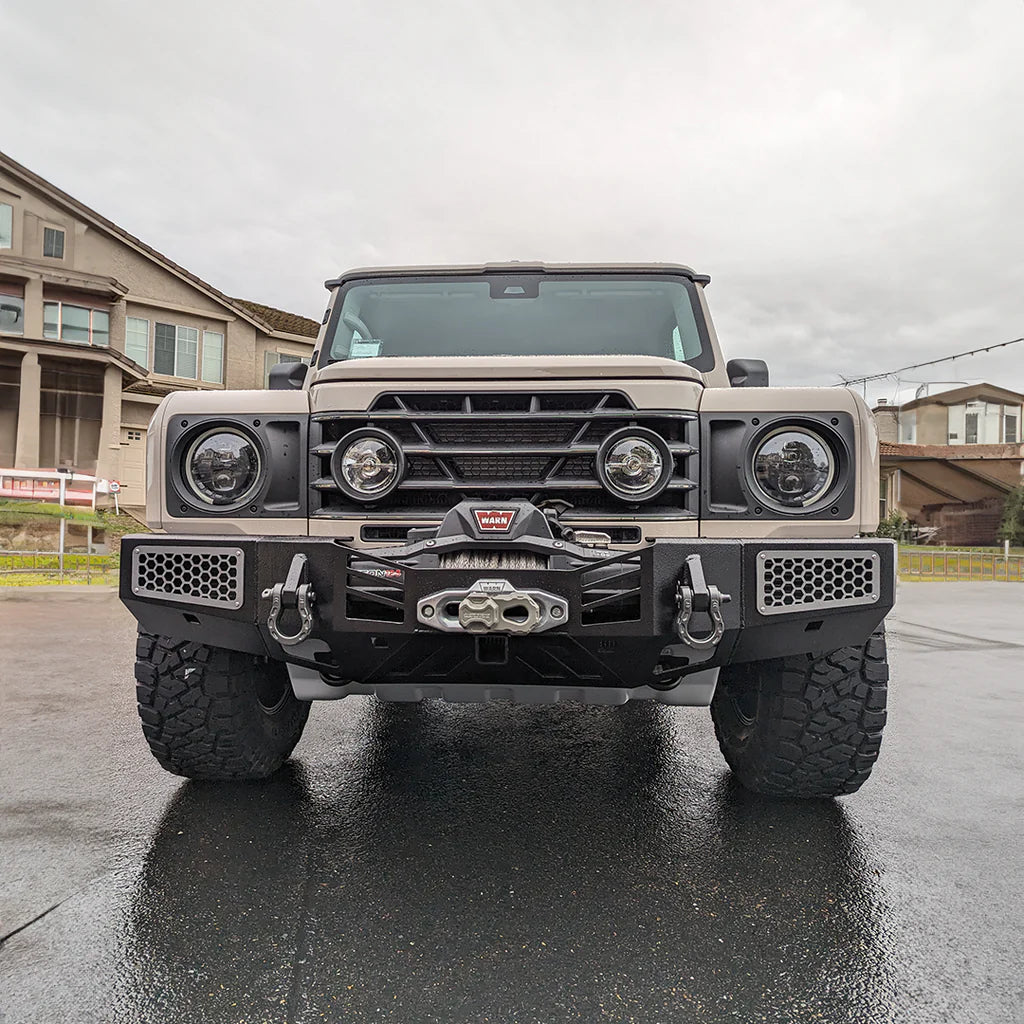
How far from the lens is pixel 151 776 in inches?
123

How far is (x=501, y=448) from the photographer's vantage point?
7.93 ft

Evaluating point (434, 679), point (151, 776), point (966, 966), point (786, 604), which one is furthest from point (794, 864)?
point (151, 776)

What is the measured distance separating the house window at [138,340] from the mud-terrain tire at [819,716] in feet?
67.7

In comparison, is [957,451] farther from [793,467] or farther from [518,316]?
[793,467]

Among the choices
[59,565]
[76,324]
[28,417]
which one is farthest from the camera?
[76,324]

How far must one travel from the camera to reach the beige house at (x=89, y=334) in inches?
706

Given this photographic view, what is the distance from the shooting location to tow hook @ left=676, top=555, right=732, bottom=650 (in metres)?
2.03

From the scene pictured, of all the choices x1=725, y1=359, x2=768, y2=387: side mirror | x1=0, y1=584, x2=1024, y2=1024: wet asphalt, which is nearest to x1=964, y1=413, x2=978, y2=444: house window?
x1=0, y1=584, x2=1024, y2=1024: wet asphalt

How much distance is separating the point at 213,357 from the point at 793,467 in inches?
835

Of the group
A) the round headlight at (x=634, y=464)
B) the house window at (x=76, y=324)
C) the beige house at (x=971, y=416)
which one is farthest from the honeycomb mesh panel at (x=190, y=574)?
the beige house at (x=971, y=416)

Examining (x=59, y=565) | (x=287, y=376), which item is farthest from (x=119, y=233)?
(x=287, y=376)

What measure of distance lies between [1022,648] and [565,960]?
6.95 meters

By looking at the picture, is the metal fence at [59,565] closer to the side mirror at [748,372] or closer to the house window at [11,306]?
the house window at [11,306]

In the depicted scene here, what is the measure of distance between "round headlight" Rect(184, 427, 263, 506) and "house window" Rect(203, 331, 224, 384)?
65.7 ft
